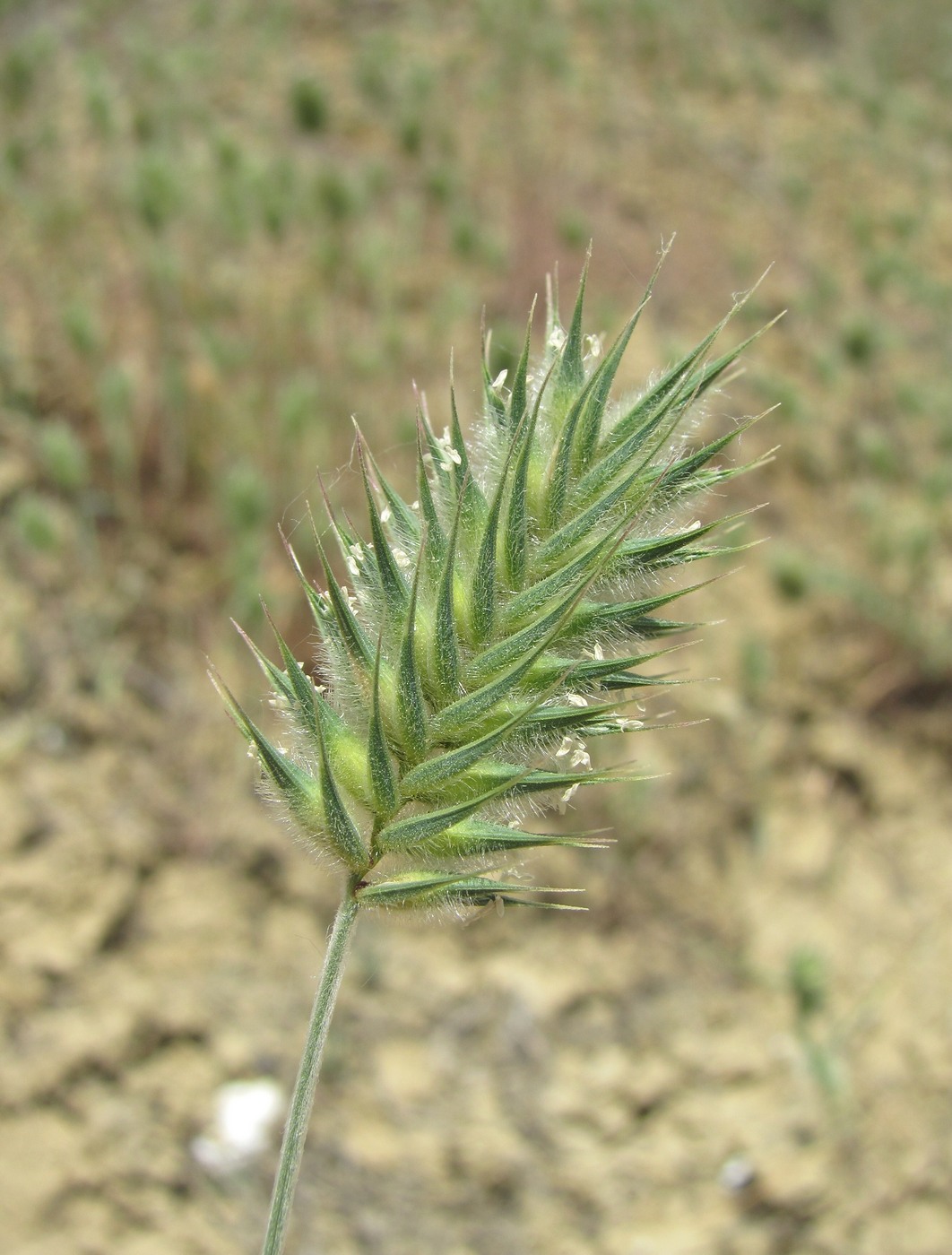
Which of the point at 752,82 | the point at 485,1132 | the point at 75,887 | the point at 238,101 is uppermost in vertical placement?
the point at 752,82

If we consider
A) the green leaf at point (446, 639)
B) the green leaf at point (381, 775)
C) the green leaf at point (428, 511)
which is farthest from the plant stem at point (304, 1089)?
the green leaf at point (428, 511)

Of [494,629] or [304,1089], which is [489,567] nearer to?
[494,629]

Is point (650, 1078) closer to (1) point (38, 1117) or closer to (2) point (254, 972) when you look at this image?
(2) point (254, 972)

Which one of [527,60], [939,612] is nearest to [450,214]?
[527,60]

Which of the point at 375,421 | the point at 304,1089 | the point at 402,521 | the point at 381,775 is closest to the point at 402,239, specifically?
the point at 375,421

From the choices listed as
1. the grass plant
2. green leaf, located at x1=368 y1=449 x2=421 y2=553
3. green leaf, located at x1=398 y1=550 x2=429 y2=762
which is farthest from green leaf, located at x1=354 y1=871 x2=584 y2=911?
green leaf, located at x1=368 y1=449 x2=421 y2=553

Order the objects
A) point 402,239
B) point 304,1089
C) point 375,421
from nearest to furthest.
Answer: point 304,1089 < point 375,421 < point 402,239
